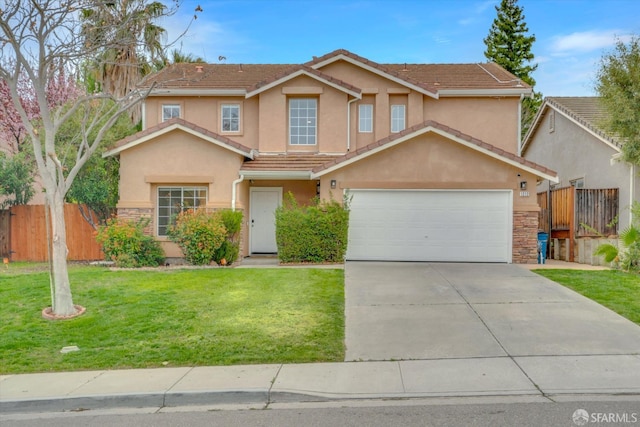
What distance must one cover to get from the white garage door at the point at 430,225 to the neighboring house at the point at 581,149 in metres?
3.58

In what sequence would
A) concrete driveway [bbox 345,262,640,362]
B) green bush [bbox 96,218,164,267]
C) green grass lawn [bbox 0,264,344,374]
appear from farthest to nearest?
green bush [bbox 96,218,164,267] → green grass lawn [bbox 0,264,344,374] → concrete driveway [bbox 345,262,640,362]

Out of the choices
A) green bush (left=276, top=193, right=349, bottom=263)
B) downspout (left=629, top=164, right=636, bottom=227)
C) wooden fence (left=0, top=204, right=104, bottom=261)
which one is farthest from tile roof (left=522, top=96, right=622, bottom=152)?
wooden fence (left=0, top=204, right=104, bottom=261)

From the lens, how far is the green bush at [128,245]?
1455 cm

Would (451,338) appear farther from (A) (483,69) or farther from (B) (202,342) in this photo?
(A) (483,69)

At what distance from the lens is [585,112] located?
19000mm

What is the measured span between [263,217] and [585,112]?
41.8ft

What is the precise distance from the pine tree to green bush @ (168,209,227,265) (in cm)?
2879

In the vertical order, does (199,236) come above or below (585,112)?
below

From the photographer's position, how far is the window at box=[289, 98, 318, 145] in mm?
17875

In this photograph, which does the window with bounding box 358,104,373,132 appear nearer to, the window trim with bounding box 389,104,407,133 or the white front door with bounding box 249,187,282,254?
the window trim with bounding box 389,104,407,133

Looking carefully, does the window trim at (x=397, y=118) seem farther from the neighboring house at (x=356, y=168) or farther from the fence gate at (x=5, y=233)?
the fence gate at (x=5, y=233)

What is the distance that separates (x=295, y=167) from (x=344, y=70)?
490 cm

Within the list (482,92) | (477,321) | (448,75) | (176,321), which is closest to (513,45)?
(448,75)

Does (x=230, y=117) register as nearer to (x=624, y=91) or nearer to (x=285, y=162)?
(x=285, y=162)
